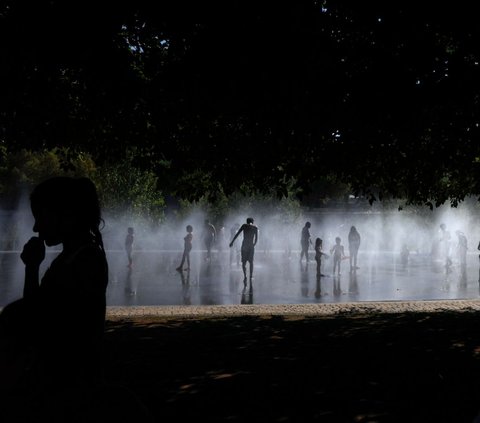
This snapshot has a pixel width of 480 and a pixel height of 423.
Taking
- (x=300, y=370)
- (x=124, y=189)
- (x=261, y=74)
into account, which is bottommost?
(x=300, y=370)

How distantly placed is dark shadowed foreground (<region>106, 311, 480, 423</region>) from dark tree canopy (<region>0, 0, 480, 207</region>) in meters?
2.71

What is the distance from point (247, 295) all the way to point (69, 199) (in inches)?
520

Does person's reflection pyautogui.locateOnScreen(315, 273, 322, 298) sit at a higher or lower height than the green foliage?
lower

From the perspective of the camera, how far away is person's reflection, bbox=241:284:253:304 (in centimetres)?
1434

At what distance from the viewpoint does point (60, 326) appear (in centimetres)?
225

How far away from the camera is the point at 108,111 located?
28.4 feet

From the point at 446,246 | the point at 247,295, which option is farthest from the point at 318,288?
the point at 446,246

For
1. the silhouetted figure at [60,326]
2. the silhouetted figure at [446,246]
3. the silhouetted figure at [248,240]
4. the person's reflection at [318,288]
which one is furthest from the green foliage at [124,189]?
the silhouetted figure at [60,326]

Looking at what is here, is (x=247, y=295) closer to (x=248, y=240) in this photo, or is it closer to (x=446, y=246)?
(x=248, y=240)

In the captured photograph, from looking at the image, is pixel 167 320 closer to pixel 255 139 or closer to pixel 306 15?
pixel 255 139

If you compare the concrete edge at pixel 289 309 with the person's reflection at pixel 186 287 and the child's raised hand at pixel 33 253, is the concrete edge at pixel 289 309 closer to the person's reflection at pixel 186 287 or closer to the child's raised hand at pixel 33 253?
the person's reflection at pixel 186 287

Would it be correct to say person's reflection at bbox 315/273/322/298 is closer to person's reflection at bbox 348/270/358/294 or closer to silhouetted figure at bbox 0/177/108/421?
person's reflection at bbox 348/270/358/294

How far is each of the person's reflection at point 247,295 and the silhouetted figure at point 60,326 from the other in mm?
11867

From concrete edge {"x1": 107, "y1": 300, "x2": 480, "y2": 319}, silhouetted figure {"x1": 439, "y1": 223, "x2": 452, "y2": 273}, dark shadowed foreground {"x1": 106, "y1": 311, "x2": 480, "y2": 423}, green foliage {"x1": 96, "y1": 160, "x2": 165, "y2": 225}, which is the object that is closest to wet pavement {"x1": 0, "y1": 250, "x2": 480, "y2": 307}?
silhouetted figure {"x1": 439, "y1": 223, "x2": 452, "y2": 273}
